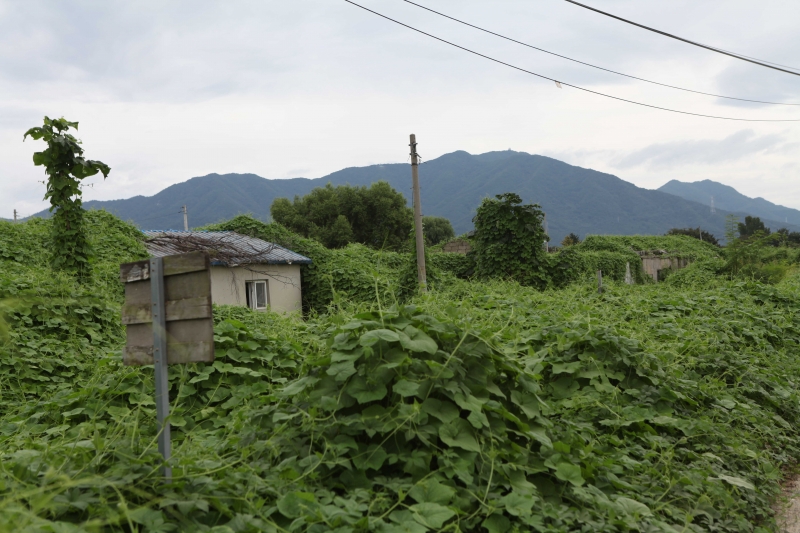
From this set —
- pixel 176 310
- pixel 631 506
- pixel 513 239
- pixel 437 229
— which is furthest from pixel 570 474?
pixel 437 229

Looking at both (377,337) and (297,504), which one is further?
(377,337)

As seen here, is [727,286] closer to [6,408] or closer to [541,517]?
[541,517]

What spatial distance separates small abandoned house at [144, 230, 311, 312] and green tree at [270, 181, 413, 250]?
22.2 metres

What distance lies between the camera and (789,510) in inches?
168

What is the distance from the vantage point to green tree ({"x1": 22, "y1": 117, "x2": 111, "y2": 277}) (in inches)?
393

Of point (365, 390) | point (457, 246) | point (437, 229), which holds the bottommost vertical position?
point (365, 390)

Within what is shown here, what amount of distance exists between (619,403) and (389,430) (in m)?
2.85

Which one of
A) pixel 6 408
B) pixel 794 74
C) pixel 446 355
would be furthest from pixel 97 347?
pixel 794 74

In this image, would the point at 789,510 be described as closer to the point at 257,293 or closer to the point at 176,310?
the point at 176,310

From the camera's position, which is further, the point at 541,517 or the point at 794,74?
the point at 794,74

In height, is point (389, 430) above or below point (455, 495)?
→ above

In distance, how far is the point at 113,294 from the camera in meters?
11.0

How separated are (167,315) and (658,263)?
1430 inches

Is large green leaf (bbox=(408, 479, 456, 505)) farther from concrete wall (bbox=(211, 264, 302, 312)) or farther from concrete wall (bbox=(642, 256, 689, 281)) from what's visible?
concrete wall (bbox=(642, 256, 689, 281))
